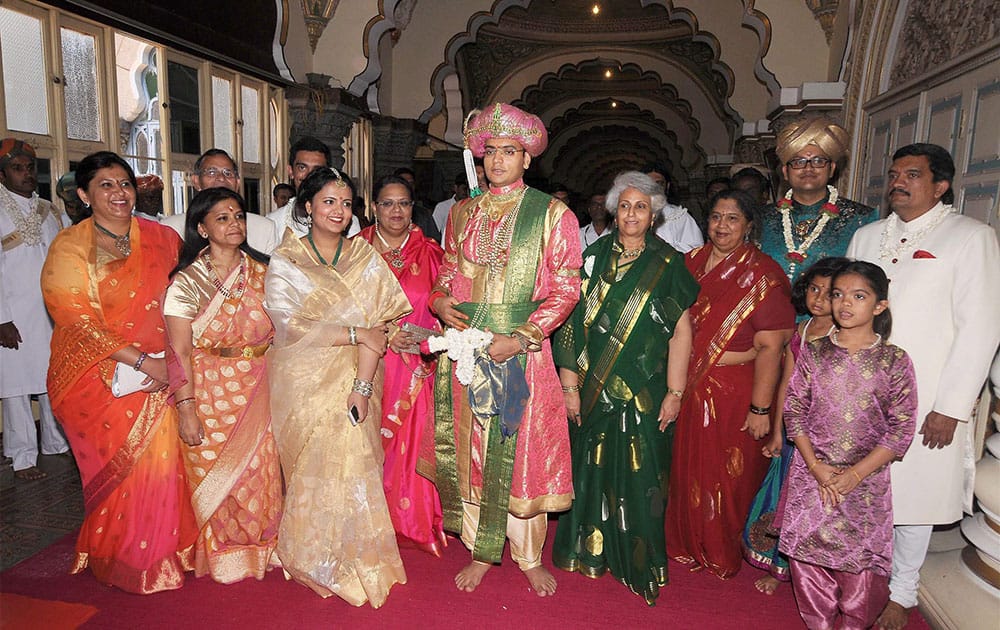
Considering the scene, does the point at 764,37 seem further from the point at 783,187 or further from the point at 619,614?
the point at 619,614

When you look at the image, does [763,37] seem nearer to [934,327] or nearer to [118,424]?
[934,327]

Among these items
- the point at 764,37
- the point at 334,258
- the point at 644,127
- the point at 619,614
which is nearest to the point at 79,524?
the point at 334,258

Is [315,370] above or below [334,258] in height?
below

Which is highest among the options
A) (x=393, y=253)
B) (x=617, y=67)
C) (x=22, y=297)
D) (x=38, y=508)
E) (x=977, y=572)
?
(x=617, y=67)

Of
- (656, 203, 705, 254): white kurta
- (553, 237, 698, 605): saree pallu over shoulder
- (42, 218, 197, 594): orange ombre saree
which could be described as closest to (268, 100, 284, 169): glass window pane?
(656, 203, 705, 254): white kurta

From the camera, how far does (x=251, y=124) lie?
644 cm

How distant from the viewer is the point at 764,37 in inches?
262

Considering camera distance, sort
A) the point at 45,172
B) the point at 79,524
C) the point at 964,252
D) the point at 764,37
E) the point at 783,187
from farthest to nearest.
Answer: the point at 764,37
the point at 783,187
the point at 45,172
the point at 79,524
the point at 964,252

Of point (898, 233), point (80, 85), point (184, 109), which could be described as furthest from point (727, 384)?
point (184, 109)

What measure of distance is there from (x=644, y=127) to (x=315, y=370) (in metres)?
20.6

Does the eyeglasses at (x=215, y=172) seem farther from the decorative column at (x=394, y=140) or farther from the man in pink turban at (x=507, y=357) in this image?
the decorative column at (x=394, y=140)

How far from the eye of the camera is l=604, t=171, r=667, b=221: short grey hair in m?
2.56

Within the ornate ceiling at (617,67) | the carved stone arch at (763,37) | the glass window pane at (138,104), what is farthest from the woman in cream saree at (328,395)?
the carved stone arch at (763,37)

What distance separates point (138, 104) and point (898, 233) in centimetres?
515
